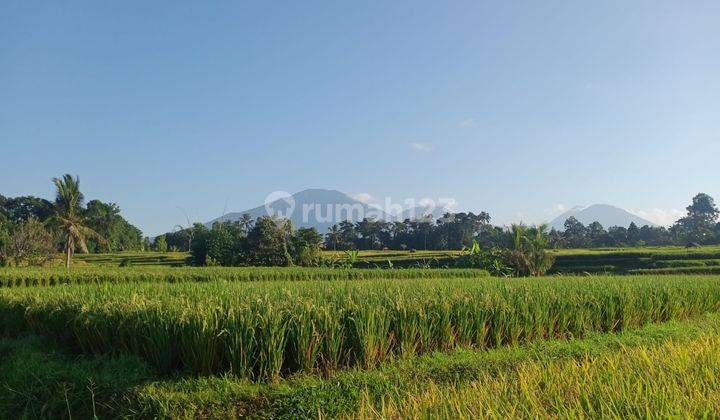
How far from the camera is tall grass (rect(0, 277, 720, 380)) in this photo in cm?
502

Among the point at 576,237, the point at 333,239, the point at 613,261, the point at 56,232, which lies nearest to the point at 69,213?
the point at 56,232

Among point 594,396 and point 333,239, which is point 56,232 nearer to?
point 333,239

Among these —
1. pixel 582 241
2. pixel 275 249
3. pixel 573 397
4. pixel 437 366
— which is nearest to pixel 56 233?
pixel 275 249

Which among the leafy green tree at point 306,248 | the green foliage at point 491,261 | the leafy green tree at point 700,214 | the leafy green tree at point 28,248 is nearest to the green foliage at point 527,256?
the green foliage at point 491,261

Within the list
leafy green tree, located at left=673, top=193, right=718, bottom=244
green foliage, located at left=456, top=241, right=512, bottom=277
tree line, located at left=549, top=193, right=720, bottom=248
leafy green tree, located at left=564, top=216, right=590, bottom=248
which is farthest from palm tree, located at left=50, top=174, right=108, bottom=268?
leafy green tree, located at left=673, top=193, right=718, bottom=244

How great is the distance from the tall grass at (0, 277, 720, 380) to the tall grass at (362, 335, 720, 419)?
74.3 inches

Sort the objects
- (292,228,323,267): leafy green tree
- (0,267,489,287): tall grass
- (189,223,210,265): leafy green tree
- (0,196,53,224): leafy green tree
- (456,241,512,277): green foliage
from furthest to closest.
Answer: (0,196,53,224): leafy green tree
(189,223,210,265): leafy green tree
(292,228,323,267): leafy green tree
(456,241,512,277): green foliage
(0,267,489,287): tall grass

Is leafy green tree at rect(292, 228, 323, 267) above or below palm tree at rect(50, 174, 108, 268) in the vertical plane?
below

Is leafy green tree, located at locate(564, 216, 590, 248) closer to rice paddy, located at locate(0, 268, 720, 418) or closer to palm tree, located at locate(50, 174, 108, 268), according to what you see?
palm tree, located at locate(50, 174, 108, 268)

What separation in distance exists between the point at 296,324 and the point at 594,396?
285cm

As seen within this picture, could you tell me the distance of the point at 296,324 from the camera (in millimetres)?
5184

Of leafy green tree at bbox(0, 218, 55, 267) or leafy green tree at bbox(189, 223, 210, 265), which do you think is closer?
leafy green tree at bbox(0, 218, 55, 267)

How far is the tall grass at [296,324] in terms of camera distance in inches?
198

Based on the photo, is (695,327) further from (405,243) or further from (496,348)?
(405,243)
